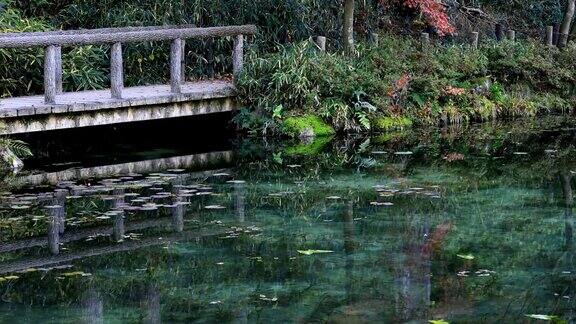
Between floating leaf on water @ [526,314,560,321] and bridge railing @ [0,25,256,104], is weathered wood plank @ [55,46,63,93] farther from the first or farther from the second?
floating leaf on water @ [526,314,560,321]

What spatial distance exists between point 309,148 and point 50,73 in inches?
151

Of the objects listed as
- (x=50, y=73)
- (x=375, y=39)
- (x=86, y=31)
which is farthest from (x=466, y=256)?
(x=375, y=39)

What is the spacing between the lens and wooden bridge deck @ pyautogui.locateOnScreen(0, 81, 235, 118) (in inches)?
550

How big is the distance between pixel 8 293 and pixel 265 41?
1194cm

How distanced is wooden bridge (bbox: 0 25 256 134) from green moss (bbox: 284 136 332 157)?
1.57 metres

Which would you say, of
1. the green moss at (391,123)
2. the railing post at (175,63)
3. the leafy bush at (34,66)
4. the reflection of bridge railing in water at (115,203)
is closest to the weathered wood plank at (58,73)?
the leafy bush at (34,66)

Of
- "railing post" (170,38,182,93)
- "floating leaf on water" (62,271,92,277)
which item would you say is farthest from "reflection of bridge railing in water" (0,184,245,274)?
"railing post" (170,38,182,93)

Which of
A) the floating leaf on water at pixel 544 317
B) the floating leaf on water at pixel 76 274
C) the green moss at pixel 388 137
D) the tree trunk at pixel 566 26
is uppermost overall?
the tree trunk at pixel 566 26

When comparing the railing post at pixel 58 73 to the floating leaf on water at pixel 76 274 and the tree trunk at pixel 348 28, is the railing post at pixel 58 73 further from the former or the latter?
the floating leaf on water at pixel 76 274

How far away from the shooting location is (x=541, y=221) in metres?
10.5

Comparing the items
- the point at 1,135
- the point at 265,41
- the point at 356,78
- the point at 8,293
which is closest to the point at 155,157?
the point at 1,135

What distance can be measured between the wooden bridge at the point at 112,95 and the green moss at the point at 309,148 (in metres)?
1.57

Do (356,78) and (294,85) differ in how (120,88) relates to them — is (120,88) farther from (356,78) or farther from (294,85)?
(356,78)

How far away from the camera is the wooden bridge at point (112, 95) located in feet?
45.8
